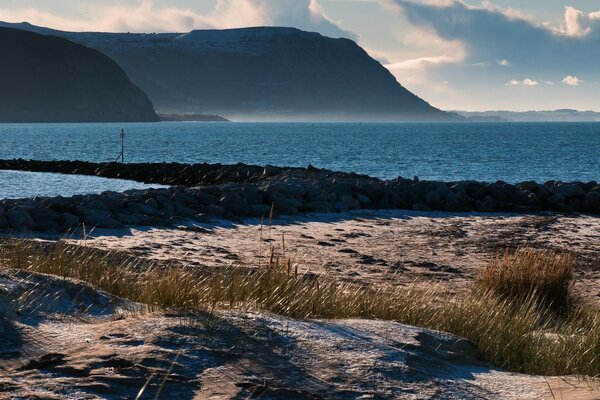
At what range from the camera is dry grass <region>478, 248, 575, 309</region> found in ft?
33.2

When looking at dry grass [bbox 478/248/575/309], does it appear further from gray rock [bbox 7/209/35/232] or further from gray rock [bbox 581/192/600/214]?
gray rock [bbox 581/192/600/214]

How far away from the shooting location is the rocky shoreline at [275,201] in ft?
54.7

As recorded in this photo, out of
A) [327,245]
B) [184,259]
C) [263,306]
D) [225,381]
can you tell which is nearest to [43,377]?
[225,381]

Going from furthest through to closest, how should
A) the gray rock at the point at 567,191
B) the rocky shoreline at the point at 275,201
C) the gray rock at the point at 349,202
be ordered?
the gray rock at the point at 567,191 → the gray rock at the point at 349,202 → the rocky shoreline at the point at 275,201

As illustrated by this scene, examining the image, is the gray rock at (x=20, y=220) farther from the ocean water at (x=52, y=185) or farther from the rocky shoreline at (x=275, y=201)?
the ocean water at (x=52, y=185)

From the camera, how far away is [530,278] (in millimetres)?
10273

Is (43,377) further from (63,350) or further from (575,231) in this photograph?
(575,231)

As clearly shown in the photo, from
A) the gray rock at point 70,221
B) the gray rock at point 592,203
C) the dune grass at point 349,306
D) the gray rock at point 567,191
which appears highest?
the dune grass at point 349,306

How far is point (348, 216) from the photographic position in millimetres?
20266

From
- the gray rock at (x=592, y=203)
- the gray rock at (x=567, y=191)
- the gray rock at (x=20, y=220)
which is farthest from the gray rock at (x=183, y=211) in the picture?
the gray rock at (x=592, y=203)

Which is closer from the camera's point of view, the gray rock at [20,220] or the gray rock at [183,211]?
the gray rock at [20,220]

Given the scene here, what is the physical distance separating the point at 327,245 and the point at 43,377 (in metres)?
11.4

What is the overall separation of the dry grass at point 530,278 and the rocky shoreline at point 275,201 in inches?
263

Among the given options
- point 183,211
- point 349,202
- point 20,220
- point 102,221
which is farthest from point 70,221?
point 349,202
